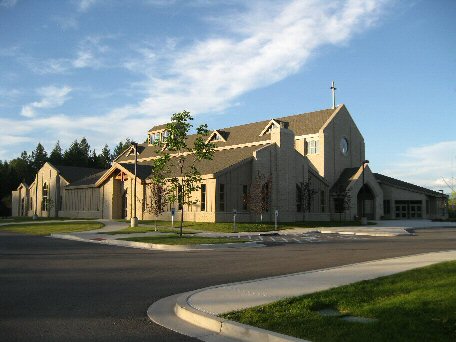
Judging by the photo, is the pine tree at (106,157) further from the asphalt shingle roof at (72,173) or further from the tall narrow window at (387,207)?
the tall narrow window at (387,207)

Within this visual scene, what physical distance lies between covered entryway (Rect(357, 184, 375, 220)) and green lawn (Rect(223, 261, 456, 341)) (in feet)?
154

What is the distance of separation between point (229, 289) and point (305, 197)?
3657cm

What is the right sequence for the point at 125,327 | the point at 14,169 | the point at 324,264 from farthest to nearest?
the point at 14,169
the point at 324,264
the point at 125,327

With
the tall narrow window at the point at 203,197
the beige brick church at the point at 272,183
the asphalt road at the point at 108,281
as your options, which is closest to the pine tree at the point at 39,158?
the beige brick church at the point at 272,183

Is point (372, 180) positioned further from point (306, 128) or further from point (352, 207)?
point (306, 128)

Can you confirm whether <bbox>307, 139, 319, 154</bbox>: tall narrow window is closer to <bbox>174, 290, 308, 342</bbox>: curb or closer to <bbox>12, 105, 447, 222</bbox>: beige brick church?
<bbox>12, 105, 447, 222</bbox>: beige brick church

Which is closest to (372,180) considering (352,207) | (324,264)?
(352,207)

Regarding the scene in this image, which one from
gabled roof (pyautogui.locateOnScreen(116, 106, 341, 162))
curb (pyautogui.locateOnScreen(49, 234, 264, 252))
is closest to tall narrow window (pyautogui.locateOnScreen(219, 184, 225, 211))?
curb (pyautogui.locateOnScreen(49, 234, 264, 252))

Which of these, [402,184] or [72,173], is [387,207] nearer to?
[402,184]

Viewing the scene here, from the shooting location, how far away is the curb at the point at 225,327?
6162 millimetres

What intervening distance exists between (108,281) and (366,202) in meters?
51.4

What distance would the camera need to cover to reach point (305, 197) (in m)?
45.6

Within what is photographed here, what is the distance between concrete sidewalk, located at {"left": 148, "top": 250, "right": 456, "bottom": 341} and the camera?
6.64m

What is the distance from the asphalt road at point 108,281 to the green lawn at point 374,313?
1543 millimetres
